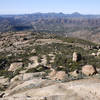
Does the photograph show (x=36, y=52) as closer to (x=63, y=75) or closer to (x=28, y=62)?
(x=28, y=62)

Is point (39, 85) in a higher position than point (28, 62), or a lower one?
higher

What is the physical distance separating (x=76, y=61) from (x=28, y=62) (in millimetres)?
12371

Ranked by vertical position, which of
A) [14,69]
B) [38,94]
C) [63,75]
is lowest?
[14,69]

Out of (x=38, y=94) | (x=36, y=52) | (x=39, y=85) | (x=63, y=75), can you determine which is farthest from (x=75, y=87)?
(x=36, y=52)

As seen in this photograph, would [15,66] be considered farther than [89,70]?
Yes

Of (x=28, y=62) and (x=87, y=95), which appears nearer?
(x=87, y=95)

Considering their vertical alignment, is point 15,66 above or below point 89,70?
below

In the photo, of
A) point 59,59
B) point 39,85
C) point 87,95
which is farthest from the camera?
point 59,59

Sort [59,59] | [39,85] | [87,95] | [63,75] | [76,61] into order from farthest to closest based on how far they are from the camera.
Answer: [59,59] → [76,61] → [63,75] → [39,85] → [87,95]

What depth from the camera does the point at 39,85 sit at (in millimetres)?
23766

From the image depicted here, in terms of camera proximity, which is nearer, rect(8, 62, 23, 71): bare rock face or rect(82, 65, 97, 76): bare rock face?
rect(82, 65, 97, 76): bare rock face

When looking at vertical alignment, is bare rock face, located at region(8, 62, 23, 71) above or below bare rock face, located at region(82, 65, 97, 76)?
below

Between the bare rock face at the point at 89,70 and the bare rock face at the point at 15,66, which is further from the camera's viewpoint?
the bare rock face at the point at 15,66

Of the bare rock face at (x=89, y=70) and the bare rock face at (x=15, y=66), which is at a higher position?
the bare rock face at (x=89, y=70)
